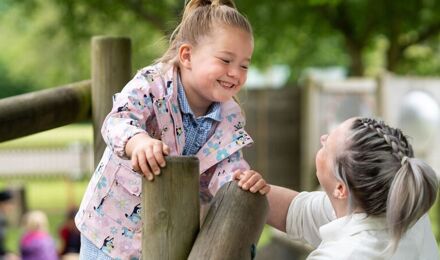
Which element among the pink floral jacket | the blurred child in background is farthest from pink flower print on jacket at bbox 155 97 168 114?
the blurred child in background

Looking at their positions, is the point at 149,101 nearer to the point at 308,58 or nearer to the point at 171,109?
the point at 171,109

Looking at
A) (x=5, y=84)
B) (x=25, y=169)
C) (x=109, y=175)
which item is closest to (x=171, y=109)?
(x=109, y=175)

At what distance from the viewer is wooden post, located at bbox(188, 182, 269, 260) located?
1.81 m

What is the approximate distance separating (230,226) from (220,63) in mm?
529

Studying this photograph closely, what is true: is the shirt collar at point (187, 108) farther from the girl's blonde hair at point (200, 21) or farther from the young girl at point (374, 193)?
the young girl at point (374, 193)

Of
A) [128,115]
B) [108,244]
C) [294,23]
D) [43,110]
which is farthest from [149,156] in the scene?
[294,23]

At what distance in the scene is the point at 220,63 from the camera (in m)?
2.20

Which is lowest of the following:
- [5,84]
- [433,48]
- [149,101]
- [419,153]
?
[5,84]

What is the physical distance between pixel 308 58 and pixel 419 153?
473cm

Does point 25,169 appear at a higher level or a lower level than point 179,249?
lower

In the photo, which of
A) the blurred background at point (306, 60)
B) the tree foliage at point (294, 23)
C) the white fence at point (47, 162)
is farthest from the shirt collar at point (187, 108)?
the white fence at point (47, 162)

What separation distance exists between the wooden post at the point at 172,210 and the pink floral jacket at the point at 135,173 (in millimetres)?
348

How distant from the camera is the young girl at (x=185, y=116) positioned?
2.21 meters

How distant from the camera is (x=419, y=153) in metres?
9.09
